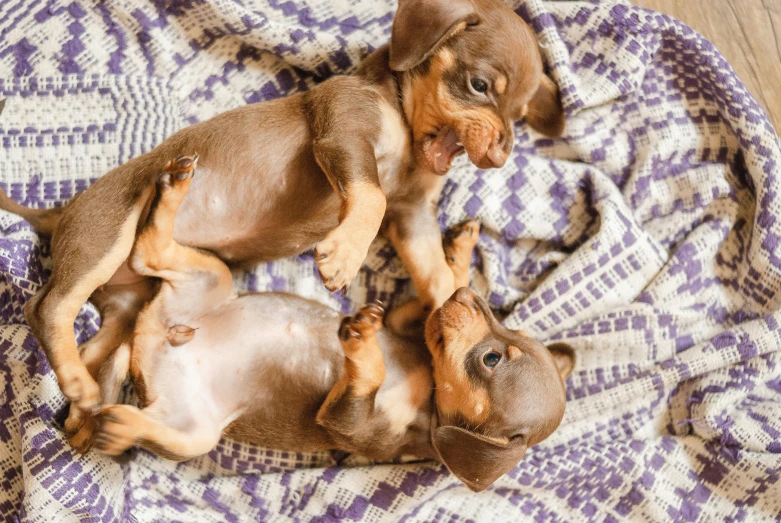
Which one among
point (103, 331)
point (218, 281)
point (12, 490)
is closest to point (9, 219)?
point (103, 331)

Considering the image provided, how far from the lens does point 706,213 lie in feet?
10.6

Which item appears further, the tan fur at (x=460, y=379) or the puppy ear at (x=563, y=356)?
the puppy ear at (x=563, y=356)

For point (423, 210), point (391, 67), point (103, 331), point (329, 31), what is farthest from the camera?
point (329, 31)

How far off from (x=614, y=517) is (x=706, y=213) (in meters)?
1.43

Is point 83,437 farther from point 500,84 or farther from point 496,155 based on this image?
point 500,84

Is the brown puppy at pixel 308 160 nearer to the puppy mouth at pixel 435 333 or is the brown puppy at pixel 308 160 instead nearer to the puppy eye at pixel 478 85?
the puppy eye at pixel 478 85

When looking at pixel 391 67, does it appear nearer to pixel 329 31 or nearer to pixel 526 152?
pixel 329 31

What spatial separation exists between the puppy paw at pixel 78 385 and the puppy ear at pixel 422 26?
4.97 ft

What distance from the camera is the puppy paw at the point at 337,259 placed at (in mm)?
2133

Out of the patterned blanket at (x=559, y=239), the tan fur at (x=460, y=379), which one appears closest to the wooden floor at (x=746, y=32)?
the patterned blanket at (x=559, y=239)

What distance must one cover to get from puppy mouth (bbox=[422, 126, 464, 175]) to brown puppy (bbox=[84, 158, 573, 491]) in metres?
0.49

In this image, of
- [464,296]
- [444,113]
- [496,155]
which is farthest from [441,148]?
[464,296]

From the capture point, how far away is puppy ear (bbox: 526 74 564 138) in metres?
3.03

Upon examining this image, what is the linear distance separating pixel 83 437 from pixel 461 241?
1650mm
